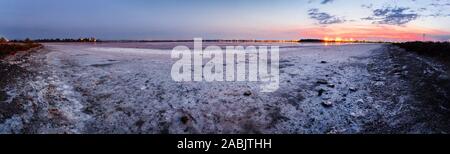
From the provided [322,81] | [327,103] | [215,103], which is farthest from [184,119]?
[322,81]

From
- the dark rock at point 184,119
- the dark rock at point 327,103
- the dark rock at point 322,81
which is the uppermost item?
the dark rock at point 322,81

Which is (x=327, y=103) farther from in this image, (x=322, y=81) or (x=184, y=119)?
(x=184, y=119)

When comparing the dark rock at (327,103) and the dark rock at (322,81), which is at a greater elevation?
the dark rock at (322,81)

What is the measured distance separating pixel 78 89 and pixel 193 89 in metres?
4.40

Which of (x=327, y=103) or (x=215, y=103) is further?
(x=327, y=103)

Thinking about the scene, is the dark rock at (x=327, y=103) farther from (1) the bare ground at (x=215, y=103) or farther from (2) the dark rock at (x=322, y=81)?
(2) the dark rock at (x=322, y=81)

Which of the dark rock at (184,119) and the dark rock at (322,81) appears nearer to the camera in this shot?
the dark rock at (184,119)

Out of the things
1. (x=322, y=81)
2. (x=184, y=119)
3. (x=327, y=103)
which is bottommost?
(x=184, y=119)

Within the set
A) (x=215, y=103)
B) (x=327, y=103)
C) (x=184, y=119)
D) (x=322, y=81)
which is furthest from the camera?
(x=322, y=81)

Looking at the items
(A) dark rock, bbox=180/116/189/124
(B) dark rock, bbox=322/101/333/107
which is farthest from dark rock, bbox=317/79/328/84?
(A) dark rock, bbox=180/116/189/124

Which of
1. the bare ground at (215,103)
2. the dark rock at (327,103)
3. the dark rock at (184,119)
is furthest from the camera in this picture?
the dark rock at (327,103)

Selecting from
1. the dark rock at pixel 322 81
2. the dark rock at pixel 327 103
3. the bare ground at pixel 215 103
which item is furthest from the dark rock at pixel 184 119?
the dark rock at pixel 322 81

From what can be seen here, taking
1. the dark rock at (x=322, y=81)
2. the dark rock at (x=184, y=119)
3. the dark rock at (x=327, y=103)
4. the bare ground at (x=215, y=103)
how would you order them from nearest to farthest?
1. the bare ground at (x=215, y=103)
2. the dark rock at (x=184, y=119)
3. the dark rock at (x=327, y=103)
4. the dark rock at (x=322, y=81)

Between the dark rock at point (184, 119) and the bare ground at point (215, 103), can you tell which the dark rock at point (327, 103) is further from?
the dark rock at point (184, 119)
